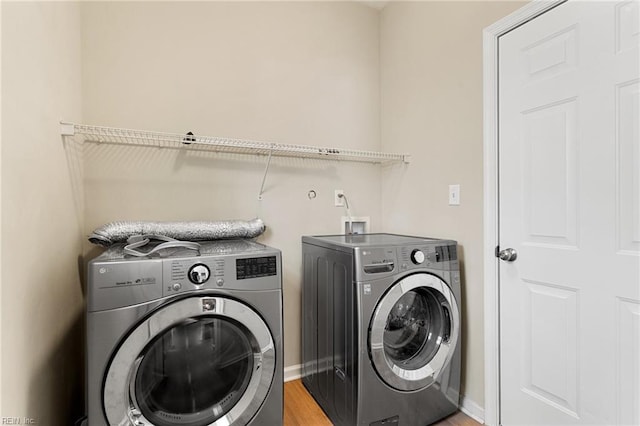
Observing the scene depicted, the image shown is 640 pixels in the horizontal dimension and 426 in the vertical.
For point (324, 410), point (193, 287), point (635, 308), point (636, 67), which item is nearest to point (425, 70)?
point (636, 67)

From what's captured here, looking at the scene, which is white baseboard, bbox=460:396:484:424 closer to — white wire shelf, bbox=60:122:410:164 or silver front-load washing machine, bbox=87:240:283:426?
silver front-load washing machine, bbox=87:240:283:426

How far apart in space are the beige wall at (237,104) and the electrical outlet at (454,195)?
2.22ft

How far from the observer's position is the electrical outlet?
6.07 feet

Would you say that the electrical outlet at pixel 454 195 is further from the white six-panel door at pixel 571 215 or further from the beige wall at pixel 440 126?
the white six-panel door at pixel 571 215

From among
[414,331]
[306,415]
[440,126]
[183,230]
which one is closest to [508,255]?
[414,331]

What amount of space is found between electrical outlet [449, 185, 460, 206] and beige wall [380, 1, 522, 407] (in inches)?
1.2

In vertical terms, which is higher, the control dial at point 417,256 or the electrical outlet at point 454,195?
the electrical outlet at point 454,195

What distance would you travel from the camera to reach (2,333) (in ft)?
2.93

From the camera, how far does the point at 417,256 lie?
1.64 metres

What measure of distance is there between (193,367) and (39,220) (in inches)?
30.8

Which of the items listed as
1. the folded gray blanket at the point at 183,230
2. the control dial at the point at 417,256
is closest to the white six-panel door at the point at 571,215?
the control dial at the point at 417,256

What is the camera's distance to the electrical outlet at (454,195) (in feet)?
6.07

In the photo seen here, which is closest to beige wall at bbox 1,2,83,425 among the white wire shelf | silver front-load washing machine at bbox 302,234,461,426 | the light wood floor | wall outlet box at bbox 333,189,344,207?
the white wire shelf

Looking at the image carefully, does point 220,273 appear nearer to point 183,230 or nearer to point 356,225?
point 183,230
